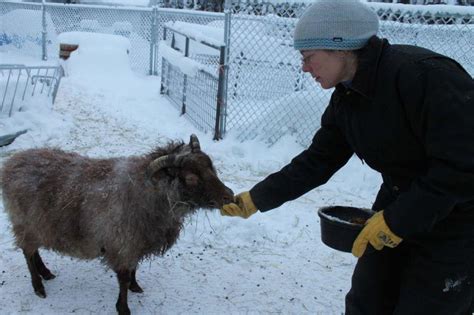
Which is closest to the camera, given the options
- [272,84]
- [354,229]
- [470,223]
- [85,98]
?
[470,223]

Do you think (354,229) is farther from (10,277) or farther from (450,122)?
(10,277)

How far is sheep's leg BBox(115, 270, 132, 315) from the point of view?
132 inches

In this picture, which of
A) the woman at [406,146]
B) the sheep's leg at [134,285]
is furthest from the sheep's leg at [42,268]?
the woman at [406,146]

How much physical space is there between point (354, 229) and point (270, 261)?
2078mm

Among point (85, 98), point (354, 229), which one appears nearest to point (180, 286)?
point (354, 229)

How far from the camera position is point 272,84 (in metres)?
8.23

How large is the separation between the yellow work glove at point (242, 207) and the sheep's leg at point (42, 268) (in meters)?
1.70

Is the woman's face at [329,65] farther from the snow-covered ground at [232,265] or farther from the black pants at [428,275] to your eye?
the snow-covered ground at [232,265]

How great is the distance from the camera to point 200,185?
310cm

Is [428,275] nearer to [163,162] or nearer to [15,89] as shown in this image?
[163,162]

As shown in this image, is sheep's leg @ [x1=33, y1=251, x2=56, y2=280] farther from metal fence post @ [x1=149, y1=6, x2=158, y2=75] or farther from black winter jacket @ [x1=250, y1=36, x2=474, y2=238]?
metal fence post @ [x1=149, y1=6, x2=158, y2=75]

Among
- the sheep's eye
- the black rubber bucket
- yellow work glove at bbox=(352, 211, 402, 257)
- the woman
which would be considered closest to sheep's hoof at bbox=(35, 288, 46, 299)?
the sheep's eye

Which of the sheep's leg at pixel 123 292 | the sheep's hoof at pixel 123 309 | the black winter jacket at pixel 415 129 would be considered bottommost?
the sheep's hoof at pixel 123 309

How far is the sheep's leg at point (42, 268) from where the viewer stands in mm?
3779
